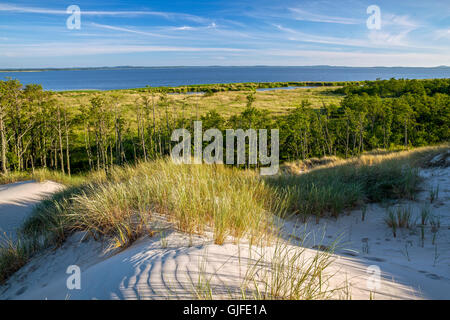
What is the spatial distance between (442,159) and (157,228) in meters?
9.28

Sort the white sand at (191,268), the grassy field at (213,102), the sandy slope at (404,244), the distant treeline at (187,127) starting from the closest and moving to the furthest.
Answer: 1. the white sand at (191,268)
2. the sandy slope at (404,244)
3. the distant treeline at (187,127)
4. the grassy field at (213,102)

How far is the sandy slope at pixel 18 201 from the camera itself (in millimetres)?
8454

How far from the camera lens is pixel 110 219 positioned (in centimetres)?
447

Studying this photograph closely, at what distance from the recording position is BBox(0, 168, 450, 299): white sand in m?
2.66

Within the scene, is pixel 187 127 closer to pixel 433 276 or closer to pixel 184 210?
pixel 184 210

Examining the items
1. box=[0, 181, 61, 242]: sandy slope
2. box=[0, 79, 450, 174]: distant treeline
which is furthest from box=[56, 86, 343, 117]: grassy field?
box=[0, 181, 61, 242]: sandy slope

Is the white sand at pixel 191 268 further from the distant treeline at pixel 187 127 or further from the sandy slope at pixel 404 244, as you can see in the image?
the distant treeline at pixel 187 127

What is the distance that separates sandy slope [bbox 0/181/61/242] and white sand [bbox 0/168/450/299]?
3.98m

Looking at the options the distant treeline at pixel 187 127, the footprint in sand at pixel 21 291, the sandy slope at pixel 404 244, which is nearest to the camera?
the sandy slope at pixel 404 244

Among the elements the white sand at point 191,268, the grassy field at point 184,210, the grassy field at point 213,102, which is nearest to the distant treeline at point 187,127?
the grassy field at point 213,102

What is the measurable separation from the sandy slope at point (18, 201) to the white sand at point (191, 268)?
3.98 metres

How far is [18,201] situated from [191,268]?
10.7 metres

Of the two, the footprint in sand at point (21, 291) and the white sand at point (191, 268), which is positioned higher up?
the white sand at point (191, 268)

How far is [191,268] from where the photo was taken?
9.34 ft
